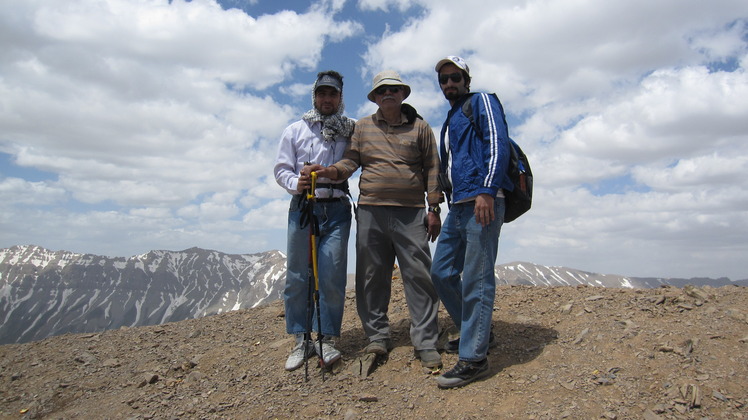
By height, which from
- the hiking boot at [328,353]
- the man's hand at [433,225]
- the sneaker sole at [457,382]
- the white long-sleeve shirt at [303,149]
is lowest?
the sneaker sole at [457,382]

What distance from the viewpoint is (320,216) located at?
5484 mm

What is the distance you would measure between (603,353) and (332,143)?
3.78m

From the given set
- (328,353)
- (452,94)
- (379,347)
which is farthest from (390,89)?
(328,353)

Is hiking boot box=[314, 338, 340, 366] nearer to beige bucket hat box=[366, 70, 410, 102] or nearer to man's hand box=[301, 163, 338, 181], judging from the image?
man's hand box=[301, 163, 338, 181]

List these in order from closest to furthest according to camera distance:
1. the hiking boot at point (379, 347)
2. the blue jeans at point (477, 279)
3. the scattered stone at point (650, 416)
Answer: the scattered stone at point (650, 416)
the blue jeans at point (477, 279)
the hiking boot at point (379, 347)

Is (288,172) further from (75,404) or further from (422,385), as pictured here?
(75,404)

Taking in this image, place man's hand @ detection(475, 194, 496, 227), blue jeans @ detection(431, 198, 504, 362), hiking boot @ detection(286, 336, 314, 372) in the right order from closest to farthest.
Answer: man's hand @ detection(475, 194, 496, 227), blue jeans @ detection(431, 198, 504, 362), hiking boot @ detection(286, 336, 314, 372)

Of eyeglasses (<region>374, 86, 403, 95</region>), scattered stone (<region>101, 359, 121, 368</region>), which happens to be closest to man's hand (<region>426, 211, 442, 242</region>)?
Answer: eyeglasses (<region>374, 86, 403, 95</region>)

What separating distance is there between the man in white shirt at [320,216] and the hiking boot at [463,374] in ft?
4.70

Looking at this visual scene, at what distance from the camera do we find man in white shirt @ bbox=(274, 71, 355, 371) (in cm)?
545

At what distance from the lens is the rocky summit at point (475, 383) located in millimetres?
4133

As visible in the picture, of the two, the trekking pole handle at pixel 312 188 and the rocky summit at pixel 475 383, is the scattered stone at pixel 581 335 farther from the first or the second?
the trekking pole handle at pixel 312 188

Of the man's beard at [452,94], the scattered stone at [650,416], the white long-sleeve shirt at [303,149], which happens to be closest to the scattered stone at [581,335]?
the scattered stone at [650,416]

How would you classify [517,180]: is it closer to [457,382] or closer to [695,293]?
[457,382]
